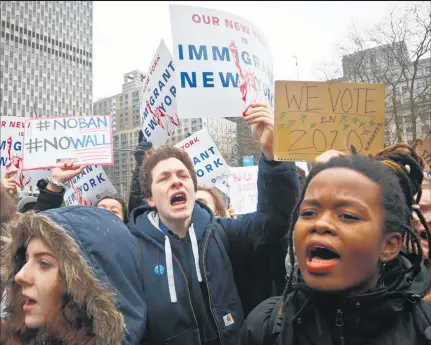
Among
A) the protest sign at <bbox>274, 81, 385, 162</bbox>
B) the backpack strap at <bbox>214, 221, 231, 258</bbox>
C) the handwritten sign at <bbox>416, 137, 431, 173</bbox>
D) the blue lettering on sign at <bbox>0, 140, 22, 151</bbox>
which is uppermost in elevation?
the blue lettering on sign at <bbox>0, 140, 22, 151</bbox>

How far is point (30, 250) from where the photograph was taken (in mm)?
1783

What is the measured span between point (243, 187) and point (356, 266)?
4.87 m

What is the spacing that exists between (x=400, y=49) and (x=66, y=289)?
5.13 metres

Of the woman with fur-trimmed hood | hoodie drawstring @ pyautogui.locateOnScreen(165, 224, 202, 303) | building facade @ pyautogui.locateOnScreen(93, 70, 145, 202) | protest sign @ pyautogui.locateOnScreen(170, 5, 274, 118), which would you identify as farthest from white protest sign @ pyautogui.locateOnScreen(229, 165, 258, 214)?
the woman with fur-trimmed hood

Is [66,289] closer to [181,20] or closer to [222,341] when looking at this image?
[222,341]

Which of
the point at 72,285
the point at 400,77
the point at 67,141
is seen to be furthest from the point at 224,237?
the point at 400,77

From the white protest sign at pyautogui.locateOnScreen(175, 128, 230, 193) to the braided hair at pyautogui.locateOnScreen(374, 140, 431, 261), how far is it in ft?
12.1

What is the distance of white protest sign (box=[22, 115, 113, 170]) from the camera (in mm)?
4594

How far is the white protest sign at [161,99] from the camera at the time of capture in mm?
4137

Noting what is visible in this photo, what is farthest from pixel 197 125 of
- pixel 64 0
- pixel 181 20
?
pixel 64 0

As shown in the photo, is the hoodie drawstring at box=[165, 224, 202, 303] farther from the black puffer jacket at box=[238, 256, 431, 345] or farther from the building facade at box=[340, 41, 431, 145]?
the building facade at box=[340, 41, 431, 145]

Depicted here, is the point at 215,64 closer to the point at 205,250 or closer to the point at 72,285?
the point at 205,250

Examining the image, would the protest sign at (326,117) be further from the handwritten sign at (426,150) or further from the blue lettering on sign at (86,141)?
the blue lettering on sign at (86,141)

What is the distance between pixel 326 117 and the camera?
224cm
